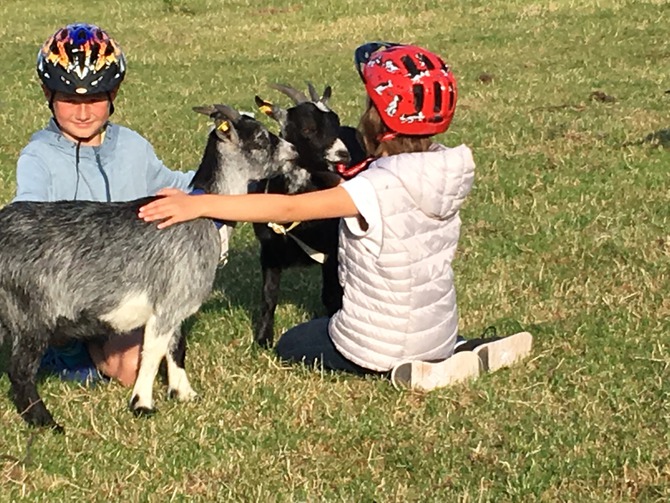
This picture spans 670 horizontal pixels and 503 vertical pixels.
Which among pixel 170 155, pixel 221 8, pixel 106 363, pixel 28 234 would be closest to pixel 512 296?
pixel 106 363

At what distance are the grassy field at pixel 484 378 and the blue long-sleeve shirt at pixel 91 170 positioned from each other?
1065 mm

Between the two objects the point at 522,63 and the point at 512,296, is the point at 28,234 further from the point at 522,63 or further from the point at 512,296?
the point at 522,63

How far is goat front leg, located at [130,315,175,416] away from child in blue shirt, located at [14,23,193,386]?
1.51 feet

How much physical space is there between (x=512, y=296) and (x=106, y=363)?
288 centimetres

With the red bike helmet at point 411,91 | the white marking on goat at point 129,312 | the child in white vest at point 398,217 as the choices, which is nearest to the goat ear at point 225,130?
the child in white vest at point 398,217

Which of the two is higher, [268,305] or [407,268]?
[407,268]

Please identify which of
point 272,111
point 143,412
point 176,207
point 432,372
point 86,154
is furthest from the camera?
point 272,111

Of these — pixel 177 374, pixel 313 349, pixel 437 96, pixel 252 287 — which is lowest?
pixel 252 287

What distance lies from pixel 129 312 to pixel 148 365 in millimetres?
328

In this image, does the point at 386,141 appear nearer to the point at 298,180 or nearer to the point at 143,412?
the point at 298,180

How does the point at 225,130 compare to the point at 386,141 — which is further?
the point at 225,130

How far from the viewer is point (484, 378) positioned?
633 cm

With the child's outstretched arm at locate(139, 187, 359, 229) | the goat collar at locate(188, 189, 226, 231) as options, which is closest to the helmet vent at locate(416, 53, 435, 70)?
the child's outstretched arm at locate(139, 187, 359, 229)

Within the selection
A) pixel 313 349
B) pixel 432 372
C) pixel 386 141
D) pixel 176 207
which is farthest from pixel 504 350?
pixel 176 207
